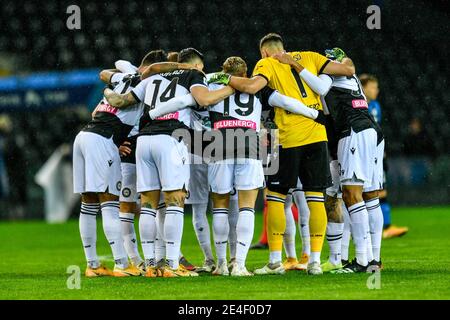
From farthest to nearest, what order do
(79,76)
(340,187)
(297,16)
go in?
(297,16) → (79,76) → (340,187)

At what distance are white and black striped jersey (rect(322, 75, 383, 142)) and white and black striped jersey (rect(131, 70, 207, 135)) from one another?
131 centimetres

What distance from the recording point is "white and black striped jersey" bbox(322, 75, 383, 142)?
26.7 ft

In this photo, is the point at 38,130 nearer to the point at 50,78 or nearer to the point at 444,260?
the point at 50,78

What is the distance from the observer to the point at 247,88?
7.61 meters

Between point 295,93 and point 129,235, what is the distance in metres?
2.19

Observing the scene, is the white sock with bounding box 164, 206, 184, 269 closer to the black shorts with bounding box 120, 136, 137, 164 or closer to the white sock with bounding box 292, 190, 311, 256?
the black shorts with bounding box 120, 136, 137, 164

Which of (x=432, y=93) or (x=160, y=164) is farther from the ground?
(x=432, y=93)

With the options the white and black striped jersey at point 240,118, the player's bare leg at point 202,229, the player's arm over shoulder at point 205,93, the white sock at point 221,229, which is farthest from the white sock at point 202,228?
the player's arm over shoulder at point 205,93

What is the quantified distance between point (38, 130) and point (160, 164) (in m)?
A: 13.5

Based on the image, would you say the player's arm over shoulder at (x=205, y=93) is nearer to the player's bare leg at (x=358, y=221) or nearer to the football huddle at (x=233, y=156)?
the football huddle at (x=233, y=156)

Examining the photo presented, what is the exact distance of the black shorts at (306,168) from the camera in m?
7.72

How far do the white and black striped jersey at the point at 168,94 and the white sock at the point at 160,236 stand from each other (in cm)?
94

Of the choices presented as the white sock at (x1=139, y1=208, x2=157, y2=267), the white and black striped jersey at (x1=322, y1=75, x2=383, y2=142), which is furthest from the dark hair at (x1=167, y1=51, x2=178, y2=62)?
the white sock at (x1=139, y1=208, x2=157, y2=267)

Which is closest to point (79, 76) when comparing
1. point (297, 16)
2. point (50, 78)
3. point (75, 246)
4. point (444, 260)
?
point (50, 78)
